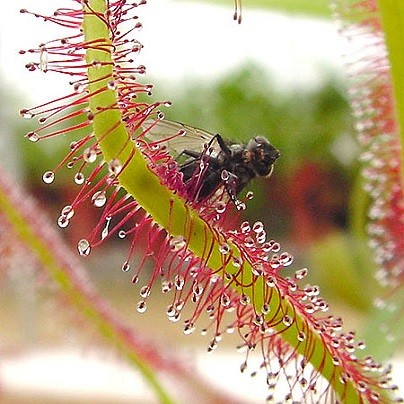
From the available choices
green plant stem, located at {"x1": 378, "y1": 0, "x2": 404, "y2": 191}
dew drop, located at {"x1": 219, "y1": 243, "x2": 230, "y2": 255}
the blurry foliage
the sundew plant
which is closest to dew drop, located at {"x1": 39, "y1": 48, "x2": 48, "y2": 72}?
the sundew plant

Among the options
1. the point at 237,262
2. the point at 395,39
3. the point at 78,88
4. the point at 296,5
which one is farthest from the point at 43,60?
the point at 296,5

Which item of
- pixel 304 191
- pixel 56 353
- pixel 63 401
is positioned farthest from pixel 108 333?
pixel 304 191

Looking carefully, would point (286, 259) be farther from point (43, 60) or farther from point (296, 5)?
point (296, 5)

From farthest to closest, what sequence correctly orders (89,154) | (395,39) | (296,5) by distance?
(296,5) → (395,39) → (89,154)

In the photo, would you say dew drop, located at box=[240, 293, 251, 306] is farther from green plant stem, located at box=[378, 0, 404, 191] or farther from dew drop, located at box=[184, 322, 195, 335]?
green plant stem, located at box=[378, 0, 404, 191]

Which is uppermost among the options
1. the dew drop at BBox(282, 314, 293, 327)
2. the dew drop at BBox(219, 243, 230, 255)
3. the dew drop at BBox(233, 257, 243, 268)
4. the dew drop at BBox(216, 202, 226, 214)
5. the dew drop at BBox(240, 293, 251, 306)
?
the dew drop at BBox(216, 202, 226, 214)
